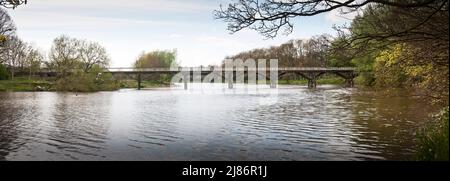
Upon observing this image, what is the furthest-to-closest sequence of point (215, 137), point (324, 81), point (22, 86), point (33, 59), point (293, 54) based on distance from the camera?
point (293, 54) < point (324, 81) < point (33, 59) < point (22, 86) < point (215, 137)

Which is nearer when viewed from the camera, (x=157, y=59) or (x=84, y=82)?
(x=84, y=82)

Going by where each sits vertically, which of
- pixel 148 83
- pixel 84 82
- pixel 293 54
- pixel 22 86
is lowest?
pixel 148 83

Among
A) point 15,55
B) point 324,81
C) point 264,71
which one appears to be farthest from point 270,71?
Result: point 15,55

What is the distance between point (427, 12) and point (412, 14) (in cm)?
65

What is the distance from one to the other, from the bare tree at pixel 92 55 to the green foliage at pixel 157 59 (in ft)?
90.7

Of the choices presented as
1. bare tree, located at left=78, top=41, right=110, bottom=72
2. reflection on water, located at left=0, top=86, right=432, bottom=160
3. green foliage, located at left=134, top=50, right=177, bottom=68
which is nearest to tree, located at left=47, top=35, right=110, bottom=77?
bare tree, located at left=78, top=41, right=110, bottom=72

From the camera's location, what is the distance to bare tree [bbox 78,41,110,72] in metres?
87.0

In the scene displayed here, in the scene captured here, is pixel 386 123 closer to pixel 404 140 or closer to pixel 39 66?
pixel 404 140

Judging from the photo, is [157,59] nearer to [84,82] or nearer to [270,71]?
[270,71]

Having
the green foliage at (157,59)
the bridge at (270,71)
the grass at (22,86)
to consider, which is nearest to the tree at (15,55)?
the grass at (22,86)

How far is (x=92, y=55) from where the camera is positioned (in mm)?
88812

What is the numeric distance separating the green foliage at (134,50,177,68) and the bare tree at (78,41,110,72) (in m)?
27.6

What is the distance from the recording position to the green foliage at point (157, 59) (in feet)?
396

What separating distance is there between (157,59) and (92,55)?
35146 mm
